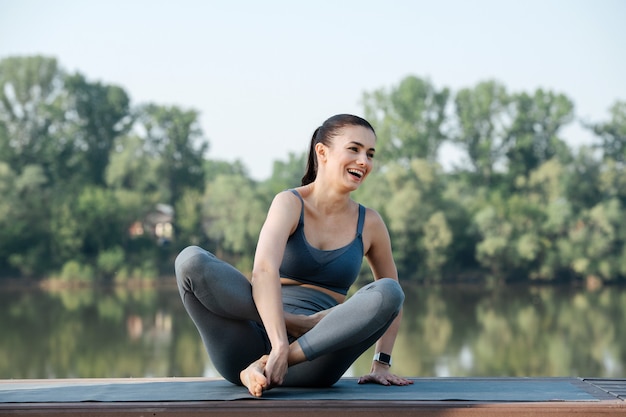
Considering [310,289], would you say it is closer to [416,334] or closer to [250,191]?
[416,334]

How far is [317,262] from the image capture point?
2.05m

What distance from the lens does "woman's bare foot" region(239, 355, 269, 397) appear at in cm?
180

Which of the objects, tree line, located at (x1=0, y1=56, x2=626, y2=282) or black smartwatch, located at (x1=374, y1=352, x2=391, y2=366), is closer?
black smartwatch, located at (x1=374, y1=352, x2=391, y2=366)

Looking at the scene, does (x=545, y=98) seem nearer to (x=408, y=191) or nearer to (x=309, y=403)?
(x=408, y=191)

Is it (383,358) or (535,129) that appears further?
(535,129)

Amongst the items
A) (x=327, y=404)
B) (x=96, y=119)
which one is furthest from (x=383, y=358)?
(x=96, y=119)

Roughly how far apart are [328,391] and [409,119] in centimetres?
2726

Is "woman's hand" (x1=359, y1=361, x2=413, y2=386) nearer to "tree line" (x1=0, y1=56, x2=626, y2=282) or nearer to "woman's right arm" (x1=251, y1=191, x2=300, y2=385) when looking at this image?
"woman's right arm" (x1=251, y1=191, x2=300, y2=385)

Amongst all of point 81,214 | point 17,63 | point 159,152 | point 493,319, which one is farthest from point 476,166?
point 17,63

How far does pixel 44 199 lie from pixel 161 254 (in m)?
3.40

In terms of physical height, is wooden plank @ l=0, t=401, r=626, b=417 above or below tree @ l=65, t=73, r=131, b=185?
below

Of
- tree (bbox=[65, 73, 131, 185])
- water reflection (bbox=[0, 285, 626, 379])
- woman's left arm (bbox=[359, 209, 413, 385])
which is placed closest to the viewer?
woman's left arm (bbox=[359, 209, 413, 385])

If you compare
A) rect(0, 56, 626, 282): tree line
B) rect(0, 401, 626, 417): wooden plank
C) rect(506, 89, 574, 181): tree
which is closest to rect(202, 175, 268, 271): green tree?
rect(0, 56, 626, 282): tree line

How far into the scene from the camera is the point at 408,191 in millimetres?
24312
